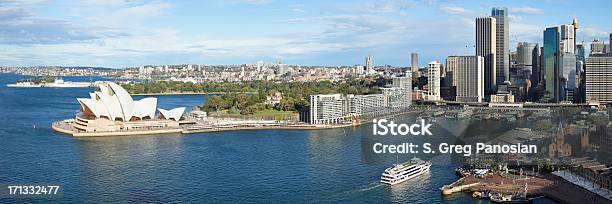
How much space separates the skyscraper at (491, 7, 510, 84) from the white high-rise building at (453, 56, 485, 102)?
9.99 feet

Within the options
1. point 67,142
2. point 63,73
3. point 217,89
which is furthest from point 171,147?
point 63,73

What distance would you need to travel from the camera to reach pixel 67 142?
11.1 metres

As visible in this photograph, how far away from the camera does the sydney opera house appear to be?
1242 centimetres

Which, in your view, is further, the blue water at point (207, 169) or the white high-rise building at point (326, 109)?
the white high-rise building at point (326, 109)

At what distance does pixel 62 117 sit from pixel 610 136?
450 inches

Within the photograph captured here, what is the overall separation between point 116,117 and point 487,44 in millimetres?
16431

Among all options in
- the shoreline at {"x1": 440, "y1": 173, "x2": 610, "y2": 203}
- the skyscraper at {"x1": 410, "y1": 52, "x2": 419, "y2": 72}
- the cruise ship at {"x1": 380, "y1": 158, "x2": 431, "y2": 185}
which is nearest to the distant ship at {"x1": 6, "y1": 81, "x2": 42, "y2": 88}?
the skyscraper at {"x1": 410, "y1": 52, "x2": 419, "y2": 72}

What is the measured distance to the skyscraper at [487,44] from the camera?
80.7ft

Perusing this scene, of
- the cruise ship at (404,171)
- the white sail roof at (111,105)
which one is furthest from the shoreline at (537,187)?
the white sail roof at (111,105)

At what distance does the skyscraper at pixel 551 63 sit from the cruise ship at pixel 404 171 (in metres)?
14.1

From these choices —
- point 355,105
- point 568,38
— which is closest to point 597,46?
point 568,38

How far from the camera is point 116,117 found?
12.9 meters

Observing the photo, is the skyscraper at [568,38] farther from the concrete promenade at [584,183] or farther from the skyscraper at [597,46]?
the concrete promenade at [584,183]

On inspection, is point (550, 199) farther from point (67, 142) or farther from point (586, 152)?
point (67, 142)
